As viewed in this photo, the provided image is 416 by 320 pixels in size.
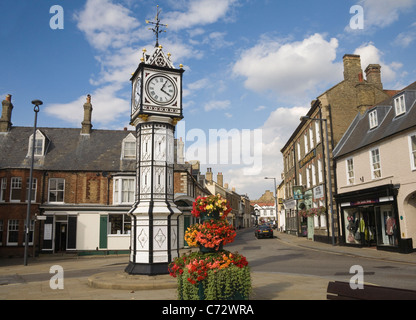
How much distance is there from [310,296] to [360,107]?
2205 centimetres

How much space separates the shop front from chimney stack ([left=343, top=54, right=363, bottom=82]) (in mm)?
10060

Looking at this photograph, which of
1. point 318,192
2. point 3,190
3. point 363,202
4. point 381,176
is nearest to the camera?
point 381,176

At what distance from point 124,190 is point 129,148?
4006mm

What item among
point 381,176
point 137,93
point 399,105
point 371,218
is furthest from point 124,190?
point 399,105

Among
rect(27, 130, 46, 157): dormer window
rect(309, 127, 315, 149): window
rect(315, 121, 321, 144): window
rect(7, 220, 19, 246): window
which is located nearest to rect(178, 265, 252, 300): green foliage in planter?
rect(7, 220, 19, 246): window

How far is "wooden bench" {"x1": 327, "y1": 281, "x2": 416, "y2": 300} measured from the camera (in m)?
4.61

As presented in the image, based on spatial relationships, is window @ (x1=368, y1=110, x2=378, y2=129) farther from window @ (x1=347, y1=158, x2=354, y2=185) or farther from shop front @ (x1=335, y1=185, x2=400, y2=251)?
shop front @ (x1=335, y1=185, x2=400, y2=251)

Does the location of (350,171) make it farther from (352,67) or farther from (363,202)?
(352,67)

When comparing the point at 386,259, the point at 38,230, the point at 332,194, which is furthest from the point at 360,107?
the point at 38,230

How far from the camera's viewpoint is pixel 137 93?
12.0m

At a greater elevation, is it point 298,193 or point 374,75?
point 374,75

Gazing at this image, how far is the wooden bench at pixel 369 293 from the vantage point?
4615 millimetres

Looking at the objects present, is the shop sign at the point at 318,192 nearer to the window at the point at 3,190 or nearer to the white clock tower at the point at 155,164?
the white clock tower at the point at 155,164

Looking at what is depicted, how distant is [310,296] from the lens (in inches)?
308
